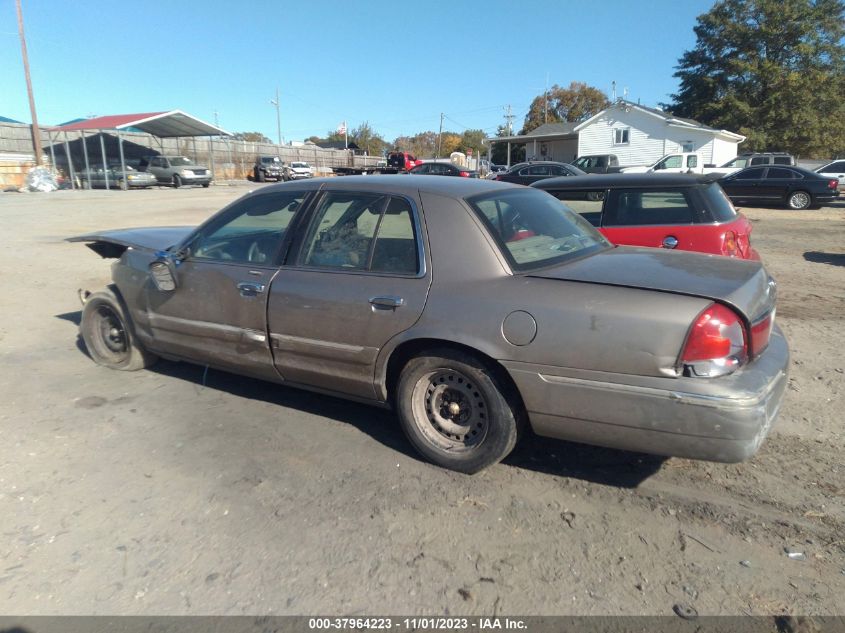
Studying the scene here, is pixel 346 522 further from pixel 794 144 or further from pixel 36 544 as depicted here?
pixel 794 144

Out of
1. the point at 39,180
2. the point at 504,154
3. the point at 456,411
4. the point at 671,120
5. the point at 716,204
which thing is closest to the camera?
the point at 456,411

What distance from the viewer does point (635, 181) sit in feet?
19.4

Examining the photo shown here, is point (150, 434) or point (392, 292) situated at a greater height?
point (392, 292)

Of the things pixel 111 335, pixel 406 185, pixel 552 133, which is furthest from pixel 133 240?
pixel 552 133

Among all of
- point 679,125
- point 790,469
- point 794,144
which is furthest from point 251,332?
point 794,144

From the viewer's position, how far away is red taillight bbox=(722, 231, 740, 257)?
547 cm

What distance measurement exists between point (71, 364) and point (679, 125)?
40.8 metres

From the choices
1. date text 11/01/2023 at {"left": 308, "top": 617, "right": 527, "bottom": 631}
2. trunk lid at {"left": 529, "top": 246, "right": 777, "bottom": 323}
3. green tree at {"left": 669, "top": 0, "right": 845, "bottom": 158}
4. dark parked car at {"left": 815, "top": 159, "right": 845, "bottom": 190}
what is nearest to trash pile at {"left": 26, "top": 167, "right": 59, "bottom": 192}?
trunk lid at {"left": 529, "top": 246, "right": 777, "bottom": 323}

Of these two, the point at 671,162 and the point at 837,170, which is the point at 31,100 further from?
the point at 837,170

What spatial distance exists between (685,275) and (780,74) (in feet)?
172

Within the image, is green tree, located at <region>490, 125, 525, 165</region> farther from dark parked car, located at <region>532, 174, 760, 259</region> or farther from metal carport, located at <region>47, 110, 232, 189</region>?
dark parked car, located at <region>532, 174, 760, 259</region>

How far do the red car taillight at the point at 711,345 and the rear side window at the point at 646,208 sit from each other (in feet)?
10.7

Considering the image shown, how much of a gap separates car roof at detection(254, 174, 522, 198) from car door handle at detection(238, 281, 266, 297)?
2.29 ft

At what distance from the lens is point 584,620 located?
2299 mm
